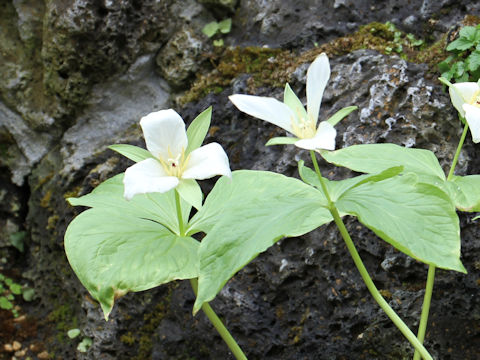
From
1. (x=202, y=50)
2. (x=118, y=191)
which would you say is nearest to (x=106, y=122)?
(x=202, y=50)

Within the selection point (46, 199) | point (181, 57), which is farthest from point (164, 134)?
point (46, 199)

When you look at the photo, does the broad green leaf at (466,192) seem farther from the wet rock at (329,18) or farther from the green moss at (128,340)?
the green moss at (128,340)

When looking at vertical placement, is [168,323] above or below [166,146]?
below

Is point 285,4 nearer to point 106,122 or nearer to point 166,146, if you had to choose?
point 106,122

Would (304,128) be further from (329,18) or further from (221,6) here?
(221,6)

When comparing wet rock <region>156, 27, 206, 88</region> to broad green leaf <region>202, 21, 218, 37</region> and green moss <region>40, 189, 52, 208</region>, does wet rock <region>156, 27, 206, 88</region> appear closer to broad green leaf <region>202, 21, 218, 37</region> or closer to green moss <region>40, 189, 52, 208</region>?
broad green leaf <region>202, 21, 218, 37</region>

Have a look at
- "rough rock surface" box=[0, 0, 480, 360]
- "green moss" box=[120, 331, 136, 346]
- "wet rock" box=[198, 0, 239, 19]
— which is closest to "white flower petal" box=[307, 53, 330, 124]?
"rough rock surface" box=[0, 0, 480, 360]
